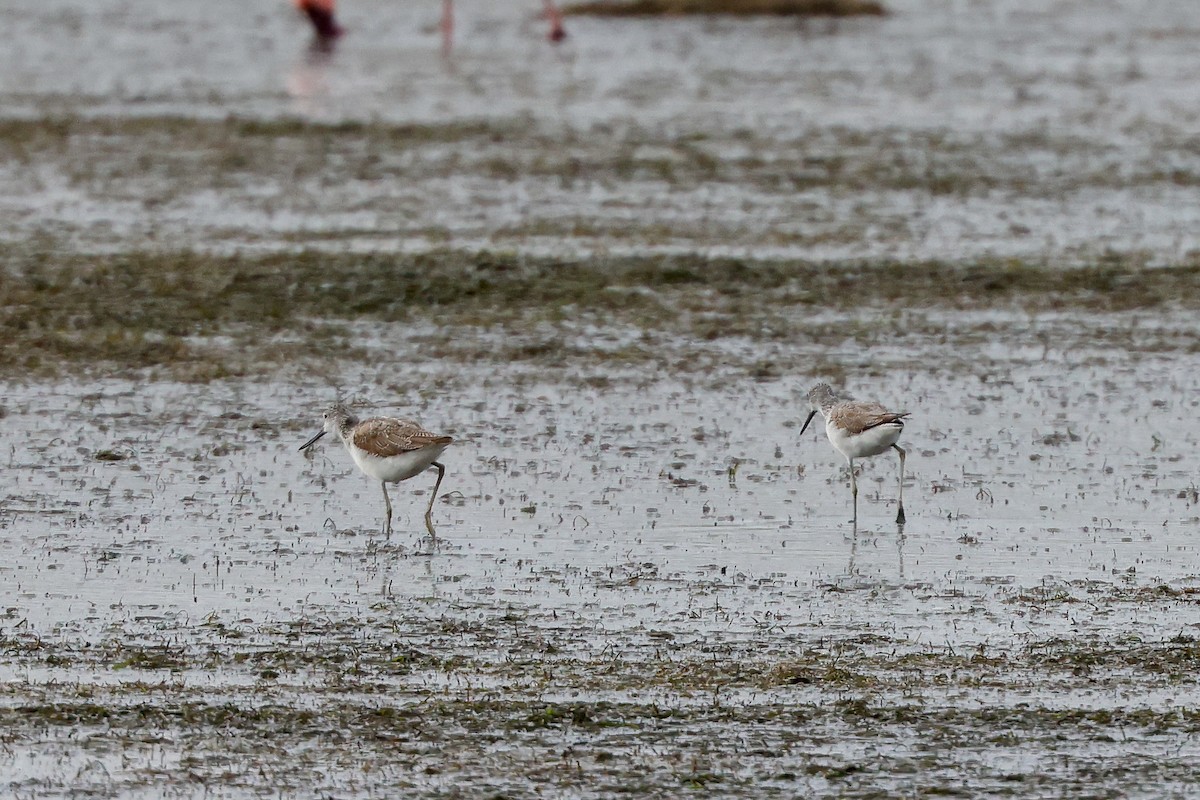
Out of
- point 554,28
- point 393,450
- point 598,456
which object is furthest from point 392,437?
point 554,28

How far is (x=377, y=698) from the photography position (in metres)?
9.48

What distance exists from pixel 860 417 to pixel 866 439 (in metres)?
0.14

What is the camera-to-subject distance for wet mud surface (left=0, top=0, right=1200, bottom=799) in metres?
9.12

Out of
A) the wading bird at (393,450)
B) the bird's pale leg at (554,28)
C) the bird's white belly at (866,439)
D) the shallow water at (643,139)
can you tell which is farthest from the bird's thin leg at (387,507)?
the bird's pale leg at (554,28)

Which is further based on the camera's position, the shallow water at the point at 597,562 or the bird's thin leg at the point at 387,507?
the bird's thin leg at the point at 387,507

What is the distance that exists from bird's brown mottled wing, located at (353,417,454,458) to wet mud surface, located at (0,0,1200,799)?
467 mm

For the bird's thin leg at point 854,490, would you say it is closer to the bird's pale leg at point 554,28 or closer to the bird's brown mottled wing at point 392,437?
the bird's brown mottled wing at point 392,437

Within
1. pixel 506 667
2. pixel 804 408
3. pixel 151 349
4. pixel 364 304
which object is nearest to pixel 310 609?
pixel 506 667

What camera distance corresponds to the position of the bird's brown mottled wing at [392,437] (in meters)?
12.8

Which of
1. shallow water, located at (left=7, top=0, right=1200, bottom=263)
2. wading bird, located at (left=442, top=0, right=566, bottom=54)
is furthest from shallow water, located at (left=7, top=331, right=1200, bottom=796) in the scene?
wading bird, located at (left=442, top=0, right=566, bottom=54)

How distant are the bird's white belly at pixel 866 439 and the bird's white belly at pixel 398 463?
239 centimetres

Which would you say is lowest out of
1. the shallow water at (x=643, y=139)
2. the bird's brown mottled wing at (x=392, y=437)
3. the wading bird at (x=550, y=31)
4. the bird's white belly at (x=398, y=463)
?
the bird's white belly at (x=398, y=463)

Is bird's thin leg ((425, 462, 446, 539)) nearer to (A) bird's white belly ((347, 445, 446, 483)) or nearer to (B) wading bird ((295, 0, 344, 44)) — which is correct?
(A) bird's white belly ((347, 445, 446, 483))

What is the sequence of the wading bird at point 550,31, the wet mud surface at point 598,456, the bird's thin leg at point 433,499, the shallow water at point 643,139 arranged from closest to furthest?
the wet mud surface at point 598,456 → the bird's thin leg at point 433,499 → the shallow water at point 643,139 → the wading bird at point 550,31
